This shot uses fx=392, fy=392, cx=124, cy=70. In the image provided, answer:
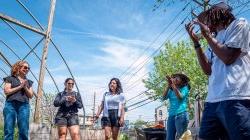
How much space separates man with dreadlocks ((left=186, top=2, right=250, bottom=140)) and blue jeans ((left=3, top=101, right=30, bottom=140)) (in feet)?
16.3

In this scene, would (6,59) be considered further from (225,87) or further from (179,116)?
(225,87)

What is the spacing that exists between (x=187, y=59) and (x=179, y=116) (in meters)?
29.4

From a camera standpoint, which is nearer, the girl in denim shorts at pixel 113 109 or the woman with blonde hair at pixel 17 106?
the woman with blonde hair at pixel 17 106

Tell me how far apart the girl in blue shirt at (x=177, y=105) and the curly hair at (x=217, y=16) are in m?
3.97

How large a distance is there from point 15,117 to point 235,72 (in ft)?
17.4

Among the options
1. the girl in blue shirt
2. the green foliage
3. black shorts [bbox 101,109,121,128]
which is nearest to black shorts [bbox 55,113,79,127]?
black shorts [bbox 101,109,121,128]

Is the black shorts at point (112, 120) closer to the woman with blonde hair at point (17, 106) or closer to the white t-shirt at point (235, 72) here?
the woman with blonde hair at point (17, 106)

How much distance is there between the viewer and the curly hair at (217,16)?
289 cm

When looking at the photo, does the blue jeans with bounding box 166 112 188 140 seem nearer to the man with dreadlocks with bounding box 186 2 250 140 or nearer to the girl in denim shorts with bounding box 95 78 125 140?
the girl in denim shorts with bounding box 95 78 125 140

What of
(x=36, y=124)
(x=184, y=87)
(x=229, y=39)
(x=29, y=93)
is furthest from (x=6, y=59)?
(x=229, y=39)

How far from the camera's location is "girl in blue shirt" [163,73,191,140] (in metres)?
6.92

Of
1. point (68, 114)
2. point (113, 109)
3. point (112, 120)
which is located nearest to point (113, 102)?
point (113, 109)

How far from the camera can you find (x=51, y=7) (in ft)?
37.7

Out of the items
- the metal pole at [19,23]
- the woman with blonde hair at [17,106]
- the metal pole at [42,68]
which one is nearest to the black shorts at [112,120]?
the woman with blonde hair at [17,106]
